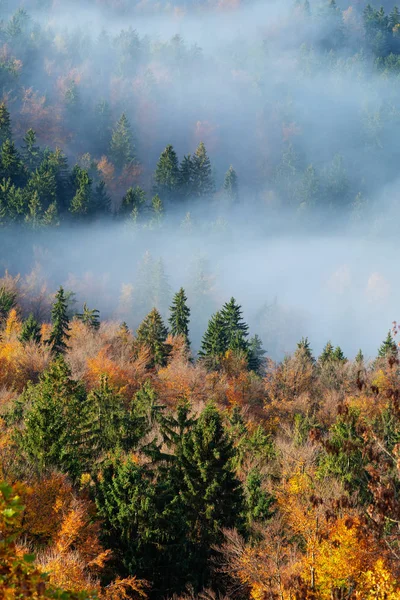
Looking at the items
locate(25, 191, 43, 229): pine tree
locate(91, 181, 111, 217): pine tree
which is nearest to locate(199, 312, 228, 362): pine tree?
locate(25, 191, 43, 229): pine tree

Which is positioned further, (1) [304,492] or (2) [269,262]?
(2) [269,262]

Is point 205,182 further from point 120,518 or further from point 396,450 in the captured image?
point 396,450

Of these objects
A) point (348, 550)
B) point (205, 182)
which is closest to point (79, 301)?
point (205, 182)

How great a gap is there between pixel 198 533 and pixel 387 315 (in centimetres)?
17066

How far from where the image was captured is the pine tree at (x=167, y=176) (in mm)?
168000

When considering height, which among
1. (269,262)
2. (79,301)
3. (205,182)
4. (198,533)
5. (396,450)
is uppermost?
(205,182)

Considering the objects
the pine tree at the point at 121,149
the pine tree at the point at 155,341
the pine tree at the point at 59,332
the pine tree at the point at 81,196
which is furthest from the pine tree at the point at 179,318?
the pine tree at the point at 121,149

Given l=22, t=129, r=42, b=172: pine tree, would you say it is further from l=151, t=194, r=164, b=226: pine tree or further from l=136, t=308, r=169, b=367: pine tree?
l=136, t=308, r=169, b=367: pine tree

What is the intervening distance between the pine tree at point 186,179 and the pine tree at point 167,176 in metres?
3.62

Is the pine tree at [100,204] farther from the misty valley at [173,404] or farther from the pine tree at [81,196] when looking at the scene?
the pine tree at [81,196]

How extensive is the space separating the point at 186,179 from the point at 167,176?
8912mm

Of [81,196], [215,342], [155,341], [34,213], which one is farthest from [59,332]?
[81,196]

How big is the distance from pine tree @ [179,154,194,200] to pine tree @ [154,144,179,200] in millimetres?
3617

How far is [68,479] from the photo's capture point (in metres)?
33.7
